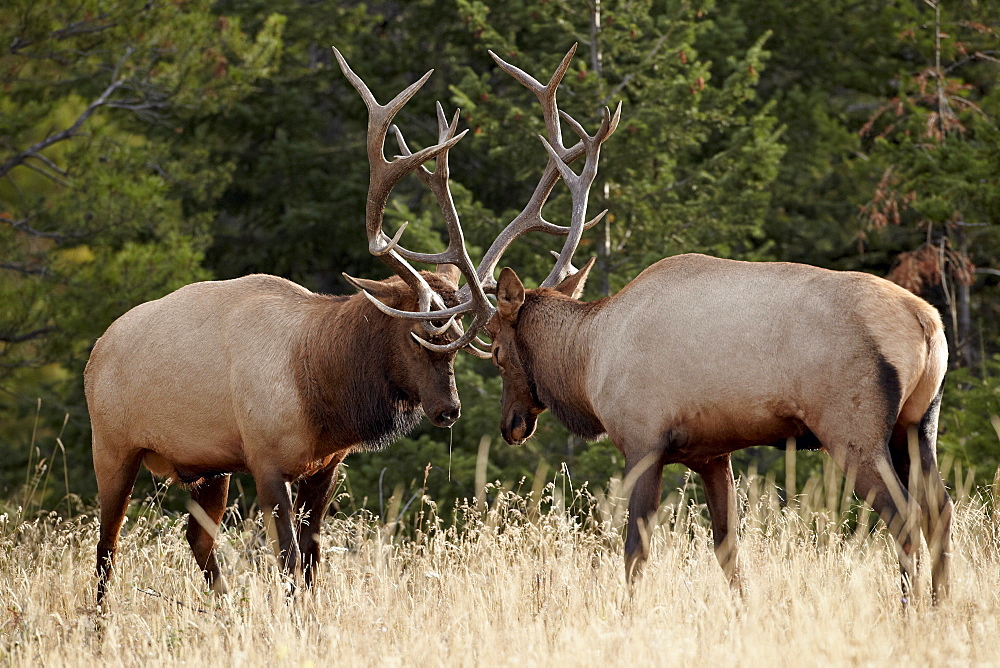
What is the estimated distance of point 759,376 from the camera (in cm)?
493

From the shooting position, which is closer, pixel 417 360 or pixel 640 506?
pixel 640 506

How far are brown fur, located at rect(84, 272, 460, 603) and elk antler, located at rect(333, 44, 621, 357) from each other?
0.13m

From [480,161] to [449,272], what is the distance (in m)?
8.02

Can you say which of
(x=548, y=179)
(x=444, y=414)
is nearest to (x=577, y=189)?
(x=548, y=179)

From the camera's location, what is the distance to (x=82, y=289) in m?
11.7

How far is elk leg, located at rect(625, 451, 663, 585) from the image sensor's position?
17.2 feet

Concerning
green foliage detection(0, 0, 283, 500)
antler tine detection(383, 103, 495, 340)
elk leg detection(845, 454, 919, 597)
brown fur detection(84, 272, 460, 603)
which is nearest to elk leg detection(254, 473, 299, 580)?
brown fur detection(84, 272, 460, 603)

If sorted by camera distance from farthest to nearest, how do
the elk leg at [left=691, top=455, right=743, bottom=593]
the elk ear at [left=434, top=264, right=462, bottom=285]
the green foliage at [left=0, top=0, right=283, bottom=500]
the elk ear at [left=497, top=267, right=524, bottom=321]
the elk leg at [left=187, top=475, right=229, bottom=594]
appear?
the green foliage at [left=0, top=0, right=283, bottom=500], the elk ear at [left=434, top=264, right=462, bottom=285], the elk leg at [left=187, top=475, right=229, bottom=594], the elk ear at [left=497, top=267, right=524, bottom=321], the elk leg at [left=691, top=455, right=743, bottom=593]

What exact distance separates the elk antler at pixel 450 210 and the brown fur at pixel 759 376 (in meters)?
0.42

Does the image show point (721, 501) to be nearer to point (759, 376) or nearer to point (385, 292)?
point (759, 376)

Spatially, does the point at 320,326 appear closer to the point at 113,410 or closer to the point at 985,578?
the point at 113,410

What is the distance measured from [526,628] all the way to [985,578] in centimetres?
191

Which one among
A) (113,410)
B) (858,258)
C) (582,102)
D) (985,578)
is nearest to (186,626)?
(113,410)

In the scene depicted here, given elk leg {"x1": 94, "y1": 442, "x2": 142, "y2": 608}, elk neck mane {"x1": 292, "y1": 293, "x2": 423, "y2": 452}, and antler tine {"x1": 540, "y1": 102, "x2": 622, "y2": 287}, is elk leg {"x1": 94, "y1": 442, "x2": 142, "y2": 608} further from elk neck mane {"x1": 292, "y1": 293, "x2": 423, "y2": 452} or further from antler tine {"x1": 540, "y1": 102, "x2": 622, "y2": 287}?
antler tine {"x1": 540, "y1": 102, "x2": 622, "y2": 287}
